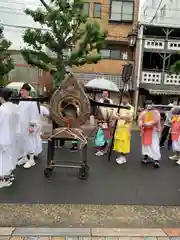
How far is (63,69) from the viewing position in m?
13.7

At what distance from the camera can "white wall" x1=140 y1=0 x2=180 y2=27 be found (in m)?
21.4

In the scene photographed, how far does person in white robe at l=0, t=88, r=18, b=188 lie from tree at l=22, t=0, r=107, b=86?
7.72 metres

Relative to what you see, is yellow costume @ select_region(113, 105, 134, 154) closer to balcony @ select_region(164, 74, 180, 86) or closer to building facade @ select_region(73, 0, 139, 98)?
building facade @ select_region(73, 0, 139, 98)

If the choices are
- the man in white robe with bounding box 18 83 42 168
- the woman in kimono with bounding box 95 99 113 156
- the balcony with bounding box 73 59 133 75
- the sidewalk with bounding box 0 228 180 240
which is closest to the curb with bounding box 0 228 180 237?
the sidewalk with bounding box 0 228 180 240

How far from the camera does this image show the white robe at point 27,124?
6.61 meters

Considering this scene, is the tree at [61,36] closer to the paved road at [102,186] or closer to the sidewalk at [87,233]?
the paved road at [102,186]

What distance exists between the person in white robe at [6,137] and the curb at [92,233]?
1.75 meters

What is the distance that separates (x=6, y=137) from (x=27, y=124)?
1.44 metres

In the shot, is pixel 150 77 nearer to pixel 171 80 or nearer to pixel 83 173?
pixel 171 80

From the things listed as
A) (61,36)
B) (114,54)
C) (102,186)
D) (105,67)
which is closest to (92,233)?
(102,186)

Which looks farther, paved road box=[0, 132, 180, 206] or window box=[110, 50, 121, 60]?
window box=[110, 50, 121, 60]

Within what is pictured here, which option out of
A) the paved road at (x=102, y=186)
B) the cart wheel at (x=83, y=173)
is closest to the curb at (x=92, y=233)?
the paved road at (x=102, y=186)

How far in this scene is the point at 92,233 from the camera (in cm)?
364

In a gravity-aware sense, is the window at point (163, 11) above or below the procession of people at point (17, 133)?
above
